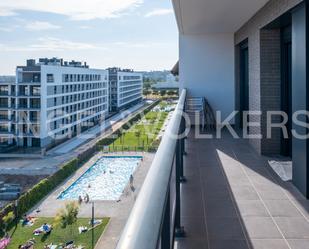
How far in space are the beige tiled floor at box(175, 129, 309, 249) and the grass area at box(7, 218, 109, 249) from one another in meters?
9.17

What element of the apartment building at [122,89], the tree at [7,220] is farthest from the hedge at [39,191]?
the apartment building at [122,89]

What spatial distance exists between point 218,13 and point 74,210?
32.9ft

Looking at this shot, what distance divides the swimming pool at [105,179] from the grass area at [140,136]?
3.21 meters

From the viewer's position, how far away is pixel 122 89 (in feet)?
193

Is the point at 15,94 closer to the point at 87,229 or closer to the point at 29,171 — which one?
the point at 29,171

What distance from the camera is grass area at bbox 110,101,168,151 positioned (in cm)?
2917

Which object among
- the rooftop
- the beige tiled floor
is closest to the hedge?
the beige tiled floor

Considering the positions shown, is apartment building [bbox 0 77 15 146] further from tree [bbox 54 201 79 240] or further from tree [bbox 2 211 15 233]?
tree [bbox 54 201 79 240]

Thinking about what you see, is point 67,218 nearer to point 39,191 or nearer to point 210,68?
point 39,191

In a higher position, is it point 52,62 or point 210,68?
point 52,62

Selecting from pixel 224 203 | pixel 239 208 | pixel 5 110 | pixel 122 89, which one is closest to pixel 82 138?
pixel 5 110

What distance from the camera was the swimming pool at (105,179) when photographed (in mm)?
18422

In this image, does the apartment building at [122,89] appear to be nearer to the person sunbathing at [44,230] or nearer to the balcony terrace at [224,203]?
the person sunbathing at [44,230]

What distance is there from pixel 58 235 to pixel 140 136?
19859 millimetres
